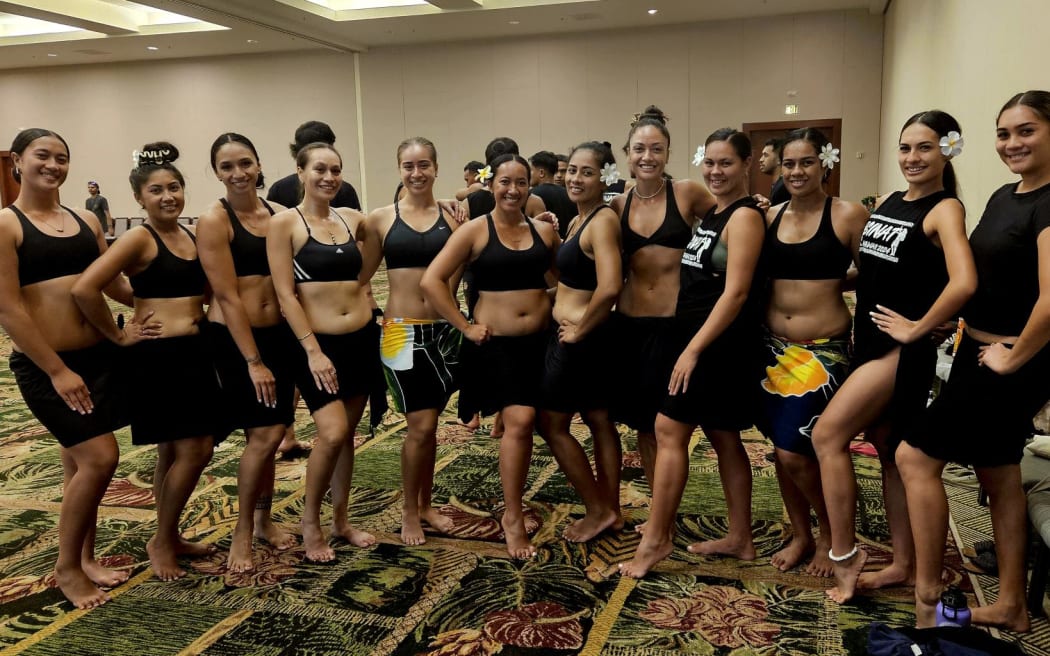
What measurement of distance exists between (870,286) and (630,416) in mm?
1100

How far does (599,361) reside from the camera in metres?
3.42

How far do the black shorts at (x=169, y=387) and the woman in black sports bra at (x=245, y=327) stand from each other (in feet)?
0.24

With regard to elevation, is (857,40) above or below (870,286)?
above

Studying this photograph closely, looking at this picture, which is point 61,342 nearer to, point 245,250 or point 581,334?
point 245,250

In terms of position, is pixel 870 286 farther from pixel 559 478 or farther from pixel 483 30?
pixel 483 30

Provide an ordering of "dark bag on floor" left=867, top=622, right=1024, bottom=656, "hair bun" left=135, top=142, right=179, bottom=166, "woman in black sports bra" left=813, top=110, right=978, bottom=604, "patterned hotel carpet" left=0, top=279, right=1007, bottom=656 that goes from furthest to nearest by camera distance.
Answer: "hair bun" left=135, top=142, right=179, bottom=166, "patterned hotel carpet" left=0, top=279, right=1007, bottom=656, "woman in black sports bra" left=813, top=110, right=978, bottom=604, "dark bag on floor" left=867, top=622, right=1024, bottom=656

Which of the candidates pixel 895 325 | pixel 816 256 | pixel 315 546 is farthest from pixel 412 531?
pixel 895 325

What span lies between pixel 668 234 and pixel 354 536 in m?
1.80

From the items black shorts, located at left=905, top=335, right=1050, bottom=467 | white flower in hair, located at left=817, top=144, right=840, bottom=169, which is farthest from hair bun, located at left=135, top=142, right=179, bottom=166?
black shorts, located at left=905, top=335, right=1050, bottom=467

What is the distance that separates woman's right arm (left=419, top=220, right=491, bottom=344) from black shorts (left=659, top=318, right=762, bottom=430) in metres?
0.82

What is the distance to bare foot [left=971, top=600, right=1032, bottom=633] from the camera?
268cm

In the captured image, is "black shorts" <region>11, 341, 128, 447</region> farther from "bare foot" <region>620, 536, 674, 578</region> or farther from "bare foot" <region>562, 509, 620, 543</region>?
"bare foot" <region>620, 536, 674, 578</region>

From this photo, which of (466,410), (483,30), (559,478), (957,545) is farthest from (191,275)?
(483,30)

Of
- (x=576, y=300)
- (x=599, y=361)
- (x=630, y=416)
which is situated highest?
(x=576, y=300)
